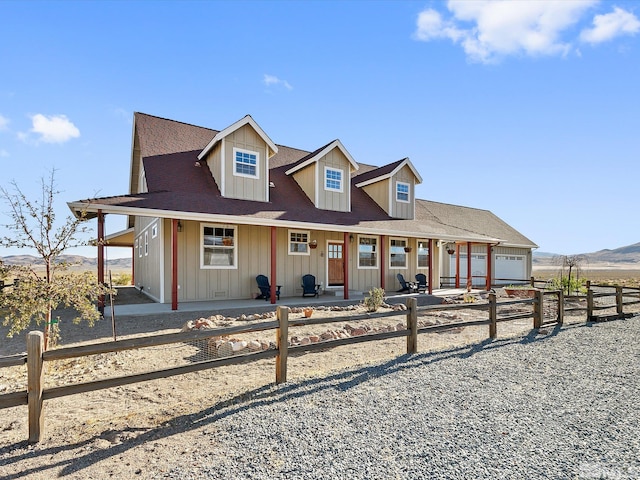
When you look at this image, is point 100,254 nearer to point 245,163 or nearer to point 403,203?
point 245,163

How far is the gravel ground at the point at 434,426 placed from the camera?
2.80 metres

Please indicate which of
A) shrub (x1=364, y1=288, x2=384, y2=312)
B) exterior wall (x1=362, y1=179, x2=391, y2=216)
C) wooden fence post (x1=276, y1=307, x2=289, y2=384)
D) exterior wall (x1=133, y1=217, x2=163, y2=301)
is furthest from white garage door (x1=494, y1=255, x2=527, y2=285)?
wooden fence post (x1=276, y1=307, x2=289, y2=384)

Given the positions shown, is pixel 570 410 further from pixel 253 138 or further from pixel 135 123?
pixel 135 123

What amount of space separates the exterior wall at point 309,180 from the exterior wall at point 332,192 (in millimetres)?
190

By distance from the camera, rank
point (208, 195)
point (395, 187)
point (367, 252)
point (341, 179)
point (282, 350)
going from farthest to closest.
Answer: point (395, 187) → point (367, 252) → point (341, 179) → point (208, 195) → point (282, 350)

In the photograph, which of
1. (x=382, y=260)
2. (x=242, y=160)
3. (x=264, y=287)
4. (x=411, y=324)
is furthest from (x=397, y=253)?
(x=411, y=324)

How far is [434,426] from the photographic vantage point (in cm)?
349

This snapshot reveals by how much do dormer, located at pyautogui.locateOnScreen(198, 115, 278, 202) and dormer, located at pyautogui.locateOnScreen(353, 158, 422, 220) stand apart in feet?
20.6

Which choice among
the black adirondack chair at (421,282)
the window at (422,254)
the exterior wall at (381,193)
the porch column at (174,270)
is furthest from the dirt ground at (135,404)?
the exterior wall at (381,193)

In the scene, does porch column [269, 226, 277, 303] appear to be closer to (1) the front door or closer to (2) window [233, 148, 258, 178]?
(2) window [233, 148, 258, 178]

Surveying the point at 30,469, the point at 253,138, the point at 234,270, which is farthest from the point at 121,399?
the point at 253,138

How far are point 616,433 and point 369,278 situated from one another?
510 inches

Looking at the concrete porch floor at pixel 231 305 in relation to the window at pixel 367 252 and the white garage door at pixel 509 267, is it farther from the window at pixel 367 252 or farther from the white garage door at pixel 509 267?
the white garage door at pixel 509 267

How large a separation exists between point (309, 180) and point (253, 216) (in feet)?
15.9
